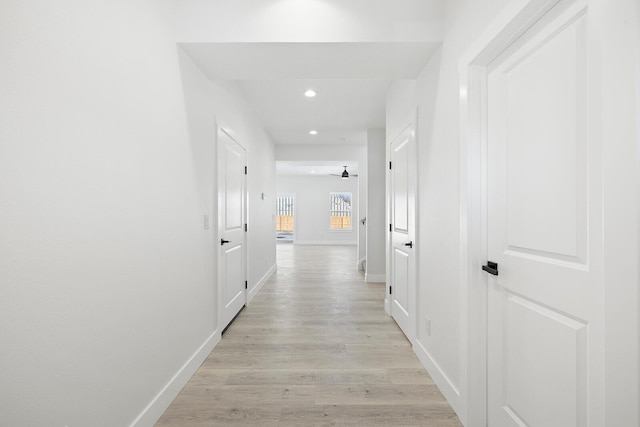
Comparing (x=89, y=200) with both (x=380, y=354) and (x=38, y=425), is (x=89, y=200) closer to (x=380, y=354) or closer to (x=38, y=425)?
(x=38, y=425)

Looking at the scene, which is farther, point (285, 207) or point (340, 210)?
point (285, 207)

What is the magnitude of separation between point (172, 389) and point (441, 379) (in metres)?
1.73

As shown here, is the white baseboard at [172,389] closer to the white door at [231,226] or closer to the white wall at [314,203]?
Answer: the white door at [231,226]

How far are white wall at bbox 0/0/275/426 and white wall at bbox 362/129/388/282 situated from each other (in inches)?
135

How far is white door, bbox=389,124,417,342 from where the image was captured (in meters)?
2.59

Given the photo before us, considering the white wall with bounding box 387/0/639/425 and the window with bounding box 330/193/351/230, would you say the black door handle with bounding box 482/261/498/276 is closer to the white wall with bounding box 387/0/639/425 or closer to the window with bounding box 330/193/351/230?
the white wall with bounding box 387/0/639/425

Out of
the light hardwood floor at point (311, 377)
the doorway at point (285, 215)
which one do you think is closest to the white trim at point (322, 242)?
the doorway at point (285, 215)

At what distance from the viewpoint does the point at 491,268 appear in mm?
1512

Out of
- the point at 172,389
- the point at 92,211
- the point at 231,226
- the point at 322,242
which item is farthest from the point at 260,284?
the point at 322,242

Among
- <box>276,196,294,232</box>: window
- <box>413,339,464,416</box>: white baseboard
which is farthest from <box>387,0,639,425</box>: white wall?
<box>276,196,294,232</box>: window

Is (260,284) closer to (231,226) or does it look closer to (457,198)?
(231,226)

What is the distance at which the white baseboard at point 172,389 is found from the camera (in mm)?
1596

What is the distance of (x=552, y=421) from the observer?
117cm

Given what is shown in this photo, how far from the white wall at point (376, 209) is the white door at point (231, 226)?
226 centimetres
